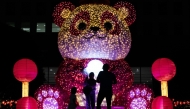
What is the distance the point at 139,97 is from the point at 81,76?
1628 mm

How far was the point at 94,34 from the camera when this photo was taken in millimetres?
12305

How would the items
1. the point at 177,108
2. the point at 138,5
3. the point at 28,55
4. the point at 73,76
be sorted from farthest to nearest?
the point at 138,5 < the point at 28,55 < the point at 177,108 < the point at 73,76

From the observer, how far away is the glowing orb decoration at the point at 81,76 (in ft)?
40.4

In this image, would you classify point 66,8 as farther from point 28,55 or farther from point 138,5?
point 138,5

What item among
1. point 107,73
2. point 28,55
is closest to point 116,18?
point 107,73

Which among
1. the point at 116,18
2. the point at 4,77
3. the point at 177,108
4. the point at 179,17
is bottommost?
the point at 177,108

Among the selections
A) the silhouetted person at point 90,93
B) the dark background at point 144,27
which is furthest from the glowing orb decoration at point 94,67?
the dark background at point 144,27

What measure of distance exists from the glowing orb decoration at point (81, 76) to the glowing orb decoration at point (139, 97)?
0.19m

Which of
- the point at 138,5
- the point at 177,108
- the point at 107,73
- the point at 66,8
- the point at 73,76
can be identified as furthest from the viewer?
the point at 138,5

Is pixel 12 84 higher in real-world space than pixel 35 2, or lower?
lower

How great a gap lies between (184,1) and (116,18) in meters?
24.0

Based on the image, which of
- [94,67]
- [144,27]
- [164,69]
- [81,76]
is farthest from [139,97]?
[144,27]

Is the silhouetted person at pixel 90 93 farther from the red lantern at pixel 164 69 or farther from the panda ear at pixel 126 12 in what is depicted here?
the panda ear at pixel 126 12

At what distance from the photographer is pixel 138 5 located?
3488 centimetres
